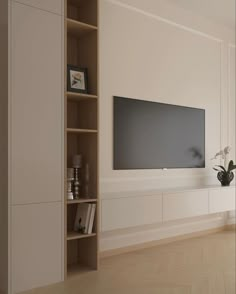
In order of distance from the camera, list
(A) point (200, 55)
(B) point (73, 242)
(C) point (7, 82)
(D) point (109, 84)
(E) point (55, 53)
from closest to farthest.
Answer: (C) point (7, 82) < (E) point (55, 53) < (B) point (73, 242) < (D) point (109, 84) < (A) point (200, 55)

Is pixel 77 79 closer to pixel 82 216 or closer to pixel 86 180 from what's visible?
pixel 86 180

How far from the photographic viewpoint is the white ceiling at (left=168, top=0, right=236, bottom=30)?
459 cm

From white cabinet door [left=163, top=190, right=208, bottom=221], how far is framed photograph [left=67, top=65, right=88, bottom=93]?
1.46 meters

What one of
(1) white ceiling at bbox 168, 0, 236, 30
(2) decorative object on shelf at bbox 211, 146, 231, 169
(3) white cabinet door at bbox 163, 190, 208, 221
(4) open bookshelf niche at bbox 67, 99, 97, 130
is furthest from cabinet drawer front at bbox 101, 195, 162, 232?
(1) white ceiling at bbox 168, 0, 236, 30

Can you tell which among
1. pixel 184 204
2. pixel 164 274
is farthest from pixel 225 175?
pixel 164 274

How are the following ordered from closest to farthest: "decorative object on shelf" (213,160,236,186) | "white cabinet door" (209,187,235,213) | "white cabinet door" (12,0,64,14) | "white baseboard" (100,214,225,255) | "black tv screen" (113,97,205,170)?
1. "white cabinet door" (12,0,64,14)
2. "white baseboard" (100,214,225,255)
3. "black tv screen" (113,97,205,170)
4. "white cabinet door" (209,187,235,213)
5. "decorative object on shelf" (213,160,236,186)

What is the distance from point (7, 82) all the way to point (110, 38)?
5.02ft

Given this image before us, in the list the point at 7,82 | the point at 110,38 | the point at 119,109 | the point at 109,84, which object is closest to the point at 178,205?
the point at 119,109

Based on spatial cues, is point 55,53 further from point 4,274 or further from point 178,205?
point 178,205

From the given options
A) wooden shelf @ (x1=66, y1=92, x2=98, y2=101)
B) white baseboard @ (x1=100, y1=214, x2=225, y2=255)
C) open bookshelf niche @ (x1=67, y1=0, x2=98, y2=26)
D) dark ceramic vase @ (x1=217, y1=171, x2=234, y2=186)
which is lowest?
white baseboard @ (x1=100, y1=214, x2=225, y2=255)

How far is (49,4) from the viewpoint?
119 inches

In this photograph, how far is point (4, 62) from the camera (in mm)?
2863

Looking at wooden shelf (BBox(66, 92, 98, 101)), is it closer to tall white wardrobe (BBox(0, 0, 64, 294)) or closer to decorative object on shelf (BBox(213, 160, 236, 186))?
tall white wardrobe (BBox(0, 0, 64, 294))

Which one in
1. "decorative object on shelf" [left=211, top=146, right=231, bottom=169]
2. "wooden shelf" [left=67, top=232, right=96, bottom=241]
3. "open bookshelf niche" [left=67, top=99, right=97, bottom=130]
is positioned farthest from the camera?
"decorative object on shelf" [left=211, top=146, right=231, bottom=169]
